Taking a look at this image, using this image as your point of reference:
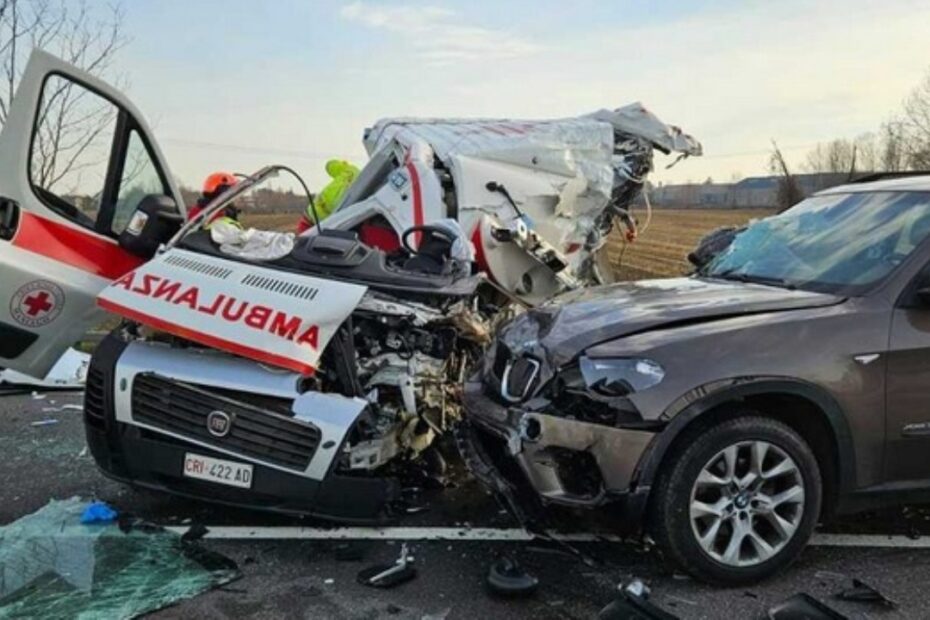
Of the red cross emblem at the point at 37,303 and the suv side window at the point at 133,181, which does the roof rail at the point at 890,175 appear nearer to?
the suv side window at the point at 133,181

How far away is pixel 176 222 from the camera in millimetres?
4965

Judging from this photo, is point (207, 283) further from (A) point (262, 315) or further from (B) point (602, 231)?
(B) point (602, 231)

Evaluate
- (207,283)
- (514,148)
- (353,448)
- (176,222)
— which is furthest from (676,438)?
(514,148)

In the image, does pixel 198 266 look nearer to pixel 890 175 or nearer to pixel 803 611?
pixel 803 611

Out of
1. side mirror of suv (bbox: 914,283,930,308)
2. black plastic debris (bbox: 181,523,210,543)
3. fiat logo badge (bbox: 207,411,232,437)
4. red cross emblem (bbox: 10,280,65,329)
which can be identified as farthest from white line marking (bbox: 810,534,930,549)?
red cross emblem (bbox: 10,280,65,329)

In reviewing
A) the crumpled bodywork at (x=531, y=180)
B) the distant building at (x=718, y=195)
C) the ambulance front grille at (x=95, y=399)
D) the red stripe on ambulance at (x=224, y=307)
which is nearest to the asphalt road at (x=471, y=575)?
the ambulance front grille at (x=95, y=399)

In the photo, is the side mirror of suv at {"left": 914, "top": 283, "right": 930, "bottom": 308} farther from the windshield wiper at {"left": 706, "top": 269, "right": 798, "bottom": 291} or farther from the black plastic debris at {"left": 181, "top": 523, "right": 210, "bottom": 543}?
the black plastic debris at {"left": 181, "top": 523, "right": 210, "bottom": 543}

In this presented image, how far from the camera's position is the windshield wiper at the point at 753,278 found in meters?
4.27

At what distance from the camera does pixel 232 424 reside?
422 centimetres

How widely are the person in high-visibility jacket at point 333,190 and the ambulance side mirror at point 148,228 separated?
6.05 ft

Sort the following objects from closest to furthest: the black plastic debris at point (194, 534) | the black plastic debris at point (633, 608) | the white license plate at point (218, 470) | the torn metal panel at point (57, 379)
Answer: the black plastic debris at point (633, 608) < the white license plate at point (218, 470) < the black plastic debris at point (194, 534) < the torn metal panel at point (57, 379)

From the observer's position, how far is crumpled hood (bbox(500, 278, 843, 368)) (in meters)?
3.85

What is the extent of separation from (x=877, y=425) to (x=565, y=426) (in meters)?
1.39

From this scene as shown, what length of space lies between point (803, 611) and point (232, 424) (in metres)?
2.65
